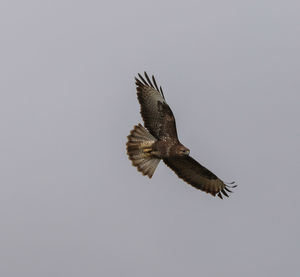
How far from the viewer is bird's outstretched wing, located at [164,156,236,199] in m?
14.5

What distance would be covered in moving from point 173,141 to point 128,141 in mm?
956

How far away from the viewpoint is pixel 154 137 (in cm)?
1404

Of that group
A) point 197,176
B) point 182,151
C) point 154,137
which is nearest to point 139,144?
point 154,137

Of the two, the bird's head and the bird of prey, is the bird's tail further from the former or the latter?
the bird's head

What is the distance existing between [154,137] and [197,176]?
146 centimetres

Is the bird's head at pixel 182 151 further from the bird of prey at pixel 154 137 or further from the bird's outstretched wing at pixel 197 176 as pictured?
the bird's outstretched wing at pixel 197 176

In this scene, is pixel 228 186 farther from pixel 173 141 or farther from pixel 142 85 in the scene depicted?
pixel 142 85

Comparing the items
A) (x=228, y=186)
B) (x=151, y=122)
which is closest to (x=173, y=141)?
(x=151, y=122)

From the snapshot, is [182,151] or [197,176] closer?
[182,151]

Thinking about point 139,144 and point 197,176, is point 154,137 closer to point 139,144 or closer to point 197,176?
point 139,144

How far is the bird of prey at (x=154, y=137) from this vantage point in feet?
45.3

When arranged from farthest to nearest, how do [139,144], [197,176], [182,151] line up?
[197,176], [139,144], [182,151]

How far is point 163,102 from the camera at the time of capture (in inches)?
545


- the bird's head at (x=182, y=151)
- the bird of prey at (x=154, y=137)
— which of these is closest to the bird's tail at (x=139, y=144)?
the bird of prey at (x=154, y=137)
